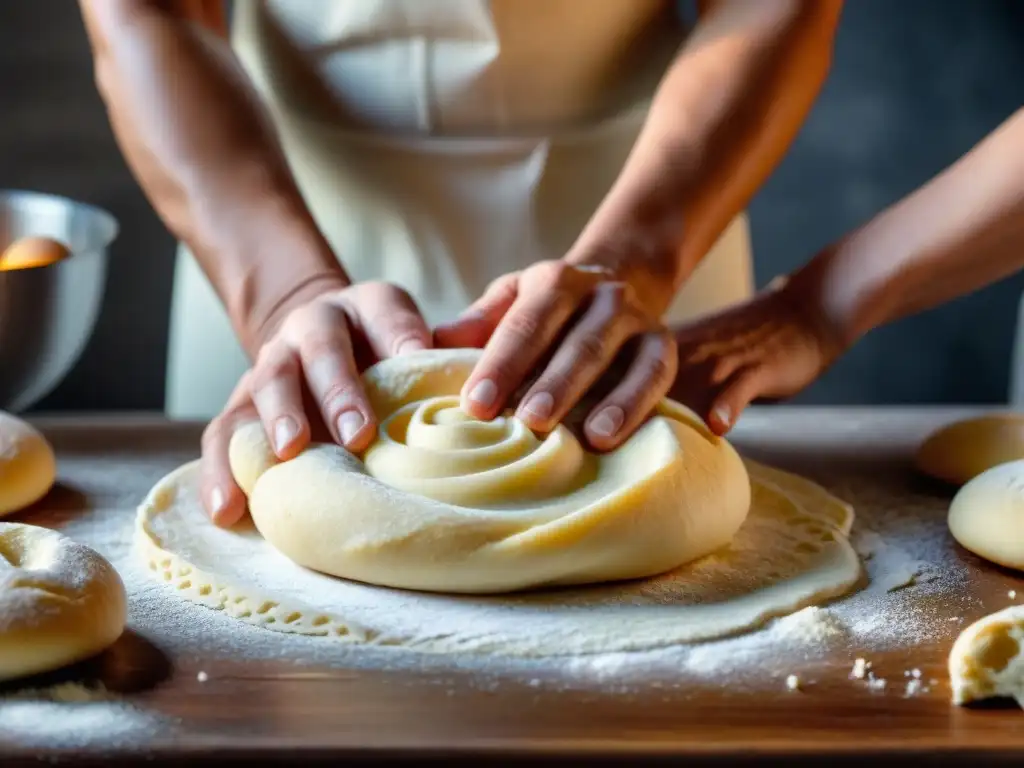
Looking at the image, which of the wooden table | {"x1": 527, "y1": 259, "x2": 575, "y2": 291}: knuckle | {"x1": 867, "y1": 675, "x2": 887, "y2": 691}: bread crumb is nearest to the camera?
the wooden table

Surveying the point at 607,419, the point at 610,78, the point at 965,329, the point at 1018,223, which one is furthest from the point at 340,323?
the point at 965,329

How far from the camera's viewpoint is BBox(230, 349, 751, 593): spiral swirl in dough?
1.24 metres

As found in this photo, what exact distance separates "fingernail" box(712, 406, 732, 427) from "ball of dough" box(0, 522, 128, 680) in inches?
28.6

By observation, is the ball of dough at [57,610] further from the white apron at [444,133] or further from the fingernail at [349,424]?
the white apron at [444,133]

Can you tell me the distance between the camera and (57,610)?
1083 millimetres

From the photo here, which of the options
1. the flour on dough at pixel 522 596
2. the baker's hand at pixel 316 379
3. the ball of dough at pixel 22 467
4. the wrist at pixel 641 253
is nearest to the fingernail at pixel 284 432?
the baker's hand at pixel 316 379

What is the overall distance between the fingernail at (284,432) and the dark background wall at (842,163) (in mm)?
2120

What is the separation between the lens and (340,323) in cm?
151

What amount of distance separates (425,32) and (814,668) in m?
1.18

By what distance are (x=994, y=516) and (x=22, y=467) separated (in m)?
1.12

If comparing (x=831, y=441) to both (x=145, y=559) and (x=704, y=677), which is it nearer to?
(x=704, y=677)

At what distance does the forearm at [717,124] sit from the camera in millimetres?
1758

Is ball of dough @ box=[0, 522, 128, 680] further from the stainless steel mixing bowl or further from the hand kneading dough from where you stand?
the hand kneading dough

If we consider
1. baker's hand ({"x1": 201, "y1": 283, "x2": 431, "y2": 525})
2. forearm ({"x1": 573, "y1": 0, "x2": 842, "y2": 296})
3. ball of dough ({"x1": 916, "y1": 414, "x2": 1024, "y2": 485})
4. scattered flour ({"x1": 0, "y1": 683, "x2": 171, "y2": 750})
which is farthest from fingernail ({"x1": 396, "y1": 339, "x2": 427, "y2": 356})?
ball of dough ({"x1": 916, "y1": 414, "x2": 1024, "y2": 485})
